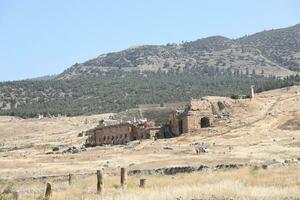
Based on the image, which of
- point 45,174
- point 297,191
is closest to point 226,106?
point 45,174

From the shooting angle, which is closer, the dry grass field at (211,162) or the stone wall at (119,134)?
the dry grass field at (211,162)

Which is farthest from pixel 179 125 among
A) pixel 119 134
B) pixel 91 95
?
pixel 91 95

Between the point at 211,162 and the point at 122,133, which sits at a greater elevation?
the point at 211,162

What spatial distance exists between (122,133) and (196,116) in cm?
1109

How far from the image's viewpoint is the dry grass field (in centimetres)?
2148

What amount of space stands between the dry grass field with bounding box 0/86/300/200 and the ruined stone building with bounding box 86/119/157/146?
22.7 feet

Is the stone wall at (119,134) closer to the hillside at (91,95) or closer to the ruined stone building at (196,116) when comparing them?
the ruined stone building at (196,116)

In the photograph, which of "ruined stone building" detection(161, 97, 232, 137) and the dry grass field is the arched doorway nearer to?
"ruined stone building" detection(161, 97, 232, 137)

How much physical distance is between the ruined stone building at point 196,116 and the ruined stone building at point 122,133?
6.82ft

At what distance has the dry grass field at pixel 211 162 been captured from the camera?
70.5ft

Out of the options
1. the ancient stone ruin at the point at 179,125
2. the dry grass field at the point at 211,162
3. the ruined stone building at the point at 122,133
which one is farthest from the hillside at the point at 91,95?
the dry grass field at the point at 211,162

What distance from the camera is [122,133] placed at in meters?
69.0

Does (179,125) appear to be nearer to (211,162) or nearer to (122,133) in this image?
(122,133)

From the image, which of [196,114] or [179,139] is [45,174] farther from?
[196,114]
